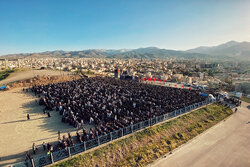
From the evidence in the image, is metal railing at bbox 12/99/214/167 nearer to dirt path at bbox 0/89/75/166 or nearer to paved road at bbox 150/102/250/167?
dirt path at bbox 0/89/75/166

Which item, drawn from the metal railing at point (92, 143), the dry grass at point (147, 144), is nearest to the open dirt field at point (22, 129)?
the metal railing at point (92, 143)

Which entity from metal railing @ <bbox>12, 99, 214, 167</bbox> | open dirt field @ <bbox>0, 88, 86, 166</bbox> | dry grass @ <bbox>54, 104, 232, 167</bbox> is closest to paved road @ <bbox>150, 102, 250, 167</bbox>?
dry grass @ <bbox>54, 104, 232, 167</bbox>

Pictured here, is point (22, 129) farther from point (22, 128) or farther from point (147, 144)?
point (147, 144)

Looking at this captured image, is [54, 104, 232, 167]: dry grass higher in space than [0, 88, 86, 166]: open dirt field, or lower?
lower

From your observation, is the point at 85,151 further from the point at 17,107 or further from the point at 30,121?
the point at 17,107

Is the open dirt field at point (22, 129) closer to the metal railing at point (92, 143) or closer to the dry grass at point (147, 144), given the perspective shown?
the metal railing at point (92, 143)

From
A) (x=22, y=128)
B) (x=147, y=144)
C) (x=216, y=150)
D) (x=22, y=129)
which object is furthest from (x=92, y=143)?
(x=216, y=150)
